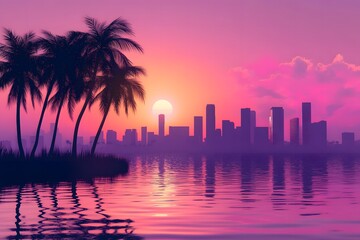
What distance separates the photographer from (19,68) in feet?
195

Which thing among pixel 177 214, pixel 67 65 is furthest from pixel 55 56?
pixel 177 214

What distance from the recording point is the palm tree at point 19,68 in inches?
2335

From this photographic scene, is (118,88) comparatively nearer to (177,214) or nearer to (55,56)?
(55,56)

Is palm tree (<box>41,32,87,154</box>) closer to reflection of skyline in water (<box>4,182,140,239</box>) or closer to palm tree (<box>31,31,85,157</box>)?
palm tree (<box>31,31,85,157</box>)

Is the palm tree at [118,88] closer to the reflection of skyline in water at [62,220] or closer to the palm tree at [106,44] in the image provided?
the palm tree at [106,44]

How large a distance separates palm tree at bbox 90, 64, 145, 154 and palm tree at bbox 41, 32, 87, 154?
6.19 ft

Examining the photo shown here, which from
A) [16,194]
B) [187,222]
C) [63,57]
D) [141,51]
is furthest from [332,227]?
[63,57]

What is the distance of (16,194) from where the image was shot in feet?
110

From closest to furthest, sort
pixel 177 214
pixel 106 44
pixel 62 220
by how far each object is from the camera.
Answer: pixel 62 220 → pixel 177 214 → pixel 106 44

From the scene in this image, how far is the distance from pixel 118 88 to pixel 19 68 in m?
8.98

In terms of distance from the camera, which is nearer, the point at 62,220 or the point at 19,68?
the point at 62,220

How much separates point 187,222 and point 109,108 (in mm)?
38823

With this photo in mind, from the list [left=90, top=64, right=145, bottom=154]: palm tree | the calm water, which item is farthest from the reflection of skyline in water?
[left=90, top=64, right=145, bottom=154]: palm tree

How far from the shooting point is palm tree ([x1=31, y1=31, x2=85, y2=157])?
5888 cm
